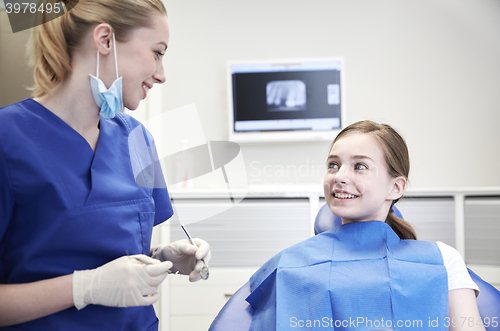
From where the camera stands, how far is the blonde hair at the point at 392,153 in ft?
3.66

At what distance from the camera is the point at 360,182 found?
1.07 m

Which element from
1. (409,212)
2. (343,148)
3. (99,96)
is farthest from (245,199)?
(99,96)

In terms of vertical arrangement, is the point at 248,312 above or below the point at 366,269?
below

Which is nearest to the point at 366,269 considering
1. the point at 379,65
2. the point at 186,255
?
the point at 186,255

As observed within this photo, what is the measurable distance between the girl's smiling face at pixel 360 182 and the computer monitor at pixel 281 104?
1.45m

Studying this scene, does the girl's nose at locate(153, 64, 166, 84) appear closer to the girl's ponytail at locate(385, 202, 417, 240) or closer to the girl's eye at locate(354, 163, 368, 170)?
the girl's eye at locate(354, 163, 368, 170)

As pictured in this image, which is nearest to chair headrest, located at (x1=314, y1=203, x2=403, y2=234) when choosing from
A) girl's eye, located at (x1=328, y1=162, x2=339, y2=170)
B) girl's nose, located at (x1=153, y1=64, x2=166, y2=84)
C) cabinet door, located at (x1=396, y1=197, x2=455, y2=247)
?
girl's eye, located at (x1=328, y1=162, x2=339, y2=170)

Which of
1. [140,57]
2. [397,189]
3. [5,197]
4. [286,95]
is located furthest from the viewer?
[286,95]

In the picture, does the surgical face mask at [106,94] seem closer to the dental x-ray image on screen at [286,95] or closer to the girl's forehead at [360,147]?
the girl's forehead at [360,147]

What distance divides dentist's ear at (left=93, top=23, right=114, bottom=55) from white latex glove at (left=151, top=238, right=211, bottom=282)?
21.1 inches

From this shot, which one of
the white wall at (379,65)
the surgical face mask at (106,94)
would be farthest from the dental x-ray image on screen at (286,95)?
the surgical face mask at (106,94)

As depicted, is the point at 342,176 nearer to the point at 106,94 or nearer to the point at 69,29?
the point at 106,94

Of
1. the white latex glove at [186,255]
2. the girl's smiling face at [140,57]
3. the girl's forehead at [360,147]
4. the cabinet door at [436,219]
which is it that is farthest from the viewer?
the cabinet door at [436,219]

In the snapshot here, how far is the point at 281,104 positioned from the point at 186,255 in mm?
1699
